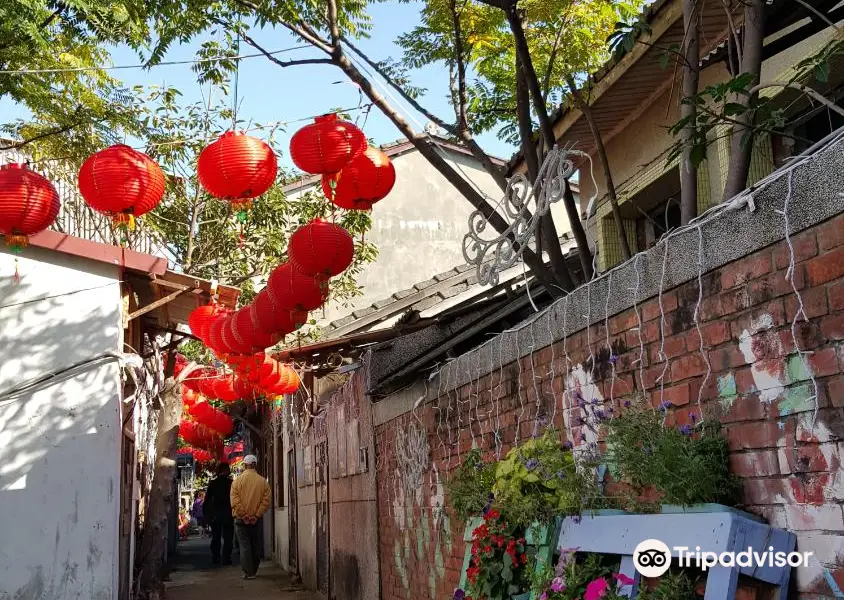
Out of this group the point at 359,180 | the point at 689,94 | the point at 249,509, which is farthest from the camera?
the point at 249,509

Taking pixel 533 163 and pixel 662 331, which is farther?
pixel 533 163

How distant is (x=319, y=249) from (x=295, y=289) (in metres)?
0.78

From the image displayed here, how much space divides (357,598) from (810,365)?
28.1 ft

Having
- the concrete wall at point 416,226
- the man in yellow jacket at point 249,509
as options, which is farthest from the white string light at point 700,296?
the concrete wall at point 416,226

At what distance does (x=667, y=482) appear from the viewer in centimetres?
298

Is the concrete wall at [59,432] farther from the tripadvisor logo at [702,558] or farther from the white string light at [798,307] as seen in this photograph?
the white string light at [798,307]

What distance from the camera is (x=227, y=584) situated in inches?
628

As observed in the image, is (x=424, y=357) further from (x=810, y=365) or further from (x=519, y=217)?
(x=810, y=365)

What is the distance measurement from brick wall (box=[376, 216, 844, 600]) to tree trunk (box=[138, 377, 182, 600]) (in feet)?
31.9

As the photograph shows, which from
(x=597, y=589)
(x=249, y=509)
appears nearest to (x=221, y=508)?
(x=249, y=509)

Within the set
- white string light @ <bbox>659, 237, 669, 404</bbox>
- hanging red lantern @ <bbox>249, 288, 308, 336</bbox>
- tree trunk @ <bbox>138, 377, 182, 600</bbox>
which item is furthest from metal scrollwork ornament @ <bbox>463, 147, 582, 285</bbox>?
tree trunk @ <bbox>138, 377, 182, 600</bbox>

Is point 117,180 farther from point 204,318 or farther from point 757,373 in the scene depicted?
point 757,373

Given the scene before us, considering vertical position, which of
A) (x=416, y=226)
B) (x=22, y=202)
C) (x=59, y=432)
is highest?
(x=416, y=226)

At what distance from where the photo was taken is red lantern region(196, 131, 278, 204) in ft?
20.6
